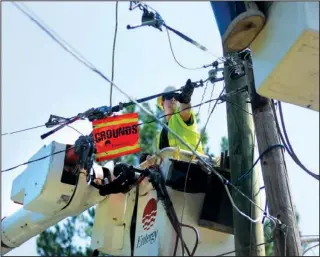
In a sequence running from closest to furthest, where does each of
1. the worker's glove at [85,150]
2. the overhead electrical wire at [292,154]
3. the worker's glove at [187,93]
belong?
the overhead electrical wire at [292,154], the worker's glove at [85,150], the worker's glove at [187,93]

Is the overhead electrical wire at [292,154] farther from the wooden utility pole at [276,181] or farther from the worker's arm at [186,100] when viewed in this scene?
the worker's arm at [186,100]

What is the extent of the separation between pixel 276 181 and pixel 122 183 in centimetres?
158

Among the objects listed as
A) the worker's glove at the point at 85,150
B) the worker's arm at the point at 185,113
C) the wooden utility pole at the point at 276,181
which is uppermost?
the worker's arm at the point at 185,113

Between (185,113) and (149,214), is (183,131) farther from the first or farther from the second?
(149,214)

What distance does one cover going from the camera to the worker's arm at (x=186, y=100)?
543 cm

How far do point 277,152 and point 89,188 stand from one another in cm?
183

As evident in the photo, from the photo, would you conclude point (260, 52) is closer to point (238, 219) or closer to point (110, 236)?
point (238, 219)

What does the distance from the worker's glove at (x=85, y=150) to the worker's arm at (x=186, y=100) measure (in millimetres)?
873

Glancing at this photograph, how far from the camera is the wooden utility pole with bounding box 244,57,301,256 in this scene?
4.26 m

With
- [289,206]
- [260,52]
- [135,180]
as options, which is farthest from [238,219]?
[260,52]

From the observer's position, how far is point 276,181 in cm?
437

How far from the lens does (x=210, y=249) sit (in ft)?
18.3

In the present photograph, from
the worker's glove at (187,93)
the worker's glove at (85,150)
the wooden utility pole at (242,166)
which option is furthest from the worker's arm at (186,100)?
the worker's glove at (85,150)

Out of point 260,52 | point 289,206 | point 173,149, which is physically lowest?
point 289,206
